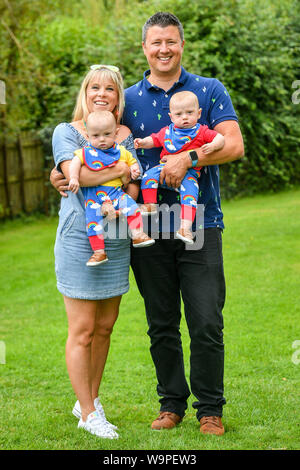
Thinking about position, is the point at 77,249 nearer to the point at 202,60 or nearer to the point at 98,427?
the point at 98,427

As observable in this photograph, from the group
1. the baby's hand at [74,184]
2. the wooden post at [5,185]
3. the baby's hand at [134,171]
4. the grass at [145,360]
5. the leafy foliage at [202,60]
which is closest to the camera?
the baby's hand at [74,184]

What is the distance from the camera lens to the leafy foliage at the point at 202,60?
10.9 m

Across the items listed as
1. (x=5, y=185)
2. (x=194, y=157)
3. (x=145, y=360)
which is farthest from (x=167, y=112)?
(x=5, y=185)

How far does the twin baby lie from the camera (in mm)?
3359

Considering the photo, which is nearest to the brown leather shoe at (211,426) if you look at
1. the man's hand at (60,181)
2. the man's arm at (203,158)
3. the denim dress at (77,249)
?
the denim dress at (77,249)

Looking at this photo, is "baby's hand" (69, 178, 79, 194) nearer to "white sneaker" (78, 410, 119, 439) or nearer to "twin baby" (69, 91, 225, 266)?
"twin baby" (69, 91, 225, 266)

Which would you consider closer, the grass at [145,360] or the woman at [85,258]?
the woman at [85,258]

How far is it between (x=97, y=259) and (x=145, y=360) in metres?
2.18

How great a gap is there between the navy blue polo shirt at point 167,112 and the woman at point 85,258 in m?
0.11

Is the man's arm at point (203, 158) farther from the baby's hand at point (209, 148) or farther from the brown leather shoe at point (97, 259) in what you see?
the brown leather shoe at point (97, 259)

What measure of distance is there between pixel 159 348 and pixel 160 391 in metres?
0.26

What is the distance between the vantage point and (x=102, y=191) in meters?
3.42

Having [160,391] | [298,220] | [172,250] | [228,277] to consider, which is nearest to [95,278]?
[172,250]
